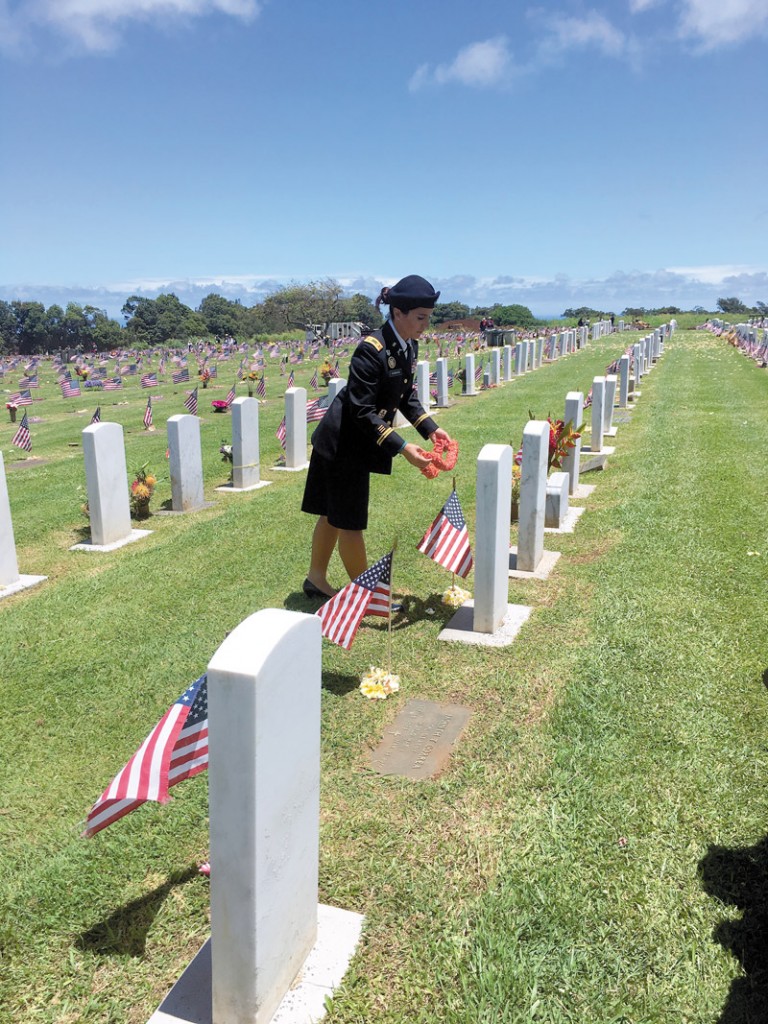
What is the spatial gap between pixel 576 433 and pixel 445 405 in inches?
376

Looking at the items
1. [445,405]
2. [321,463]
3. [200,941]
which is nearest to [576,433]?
[321,463]

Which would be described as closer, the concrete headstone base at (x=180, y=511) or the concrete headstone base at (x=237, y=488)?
the concrete headstone base at (x=180, y=511)

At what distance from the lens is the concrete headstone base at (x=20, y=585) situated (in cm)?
591

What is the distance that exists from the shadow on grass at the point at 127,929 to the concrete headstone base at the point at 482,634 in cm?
247

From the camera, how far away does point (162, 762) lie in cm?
234

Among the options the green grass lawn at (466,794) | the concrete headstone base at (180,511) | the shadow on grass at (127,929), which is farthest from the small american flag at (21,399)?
the shadow on grass at (127,929)

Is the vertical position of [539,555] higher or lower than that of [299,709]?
lower

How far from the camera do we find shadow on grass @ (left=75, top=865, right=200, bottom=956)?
2514 millimetres

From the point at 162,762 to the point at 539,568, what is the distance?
4.25m

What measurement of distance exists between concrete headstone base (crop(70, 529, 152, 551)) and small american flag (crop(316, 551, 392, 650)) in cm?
370

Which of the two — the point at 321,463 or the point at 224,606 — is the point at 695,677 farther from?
the point at 224,606

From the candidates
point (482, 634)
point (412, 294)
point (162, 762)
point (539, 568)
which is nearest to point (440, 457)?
point (412, 294)

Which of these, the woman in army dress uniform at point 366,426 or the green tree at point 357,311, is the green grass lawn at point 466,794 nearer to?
the woman in army dress uniform at point 366,426

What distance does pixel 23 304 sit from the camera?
67438mm
